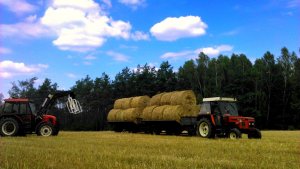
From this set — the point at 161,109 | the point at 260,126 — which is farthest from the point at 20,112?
the point at 260,126

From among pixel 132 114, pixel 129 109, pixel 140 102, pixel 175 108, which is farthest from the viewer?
pixel 129 109

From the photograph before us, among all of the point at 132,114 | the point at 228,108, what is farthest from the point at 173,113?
the point at 132,114

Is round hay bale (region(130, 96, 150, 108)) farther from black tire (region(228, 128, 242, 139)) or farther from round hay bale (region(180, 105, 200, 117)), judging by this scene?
black tire (region(228, 128, 242, 139))

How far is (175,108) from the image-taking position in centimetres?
2361

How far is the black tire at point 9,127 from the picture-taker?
21.3m

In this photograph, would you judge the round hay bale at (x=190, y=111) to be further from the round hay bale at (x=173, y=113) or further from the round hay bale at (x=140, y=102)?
the round hay bale at (x=140, y=102)

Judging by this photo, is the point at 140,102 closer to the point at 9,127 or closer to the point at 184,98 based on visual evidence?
the point at 184,98

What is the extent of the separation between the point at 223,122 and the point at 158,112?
5.94 meters

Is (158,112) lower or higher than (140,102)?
lower

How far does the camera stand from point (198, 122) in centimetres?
2080

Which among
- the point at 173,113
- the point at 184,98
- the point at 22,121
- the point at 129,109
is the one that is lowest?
the point at 22,121

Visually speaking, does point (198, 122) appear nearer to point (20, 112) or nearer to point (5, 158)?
point (20, 112)

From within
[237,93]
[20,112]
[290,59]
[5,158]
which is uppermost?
[290,59]

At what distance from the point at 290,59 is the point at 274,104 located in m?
9.45
